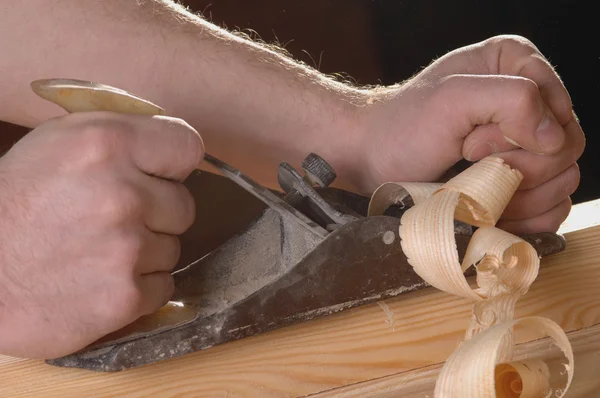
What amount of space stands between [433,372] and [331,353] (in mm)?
158

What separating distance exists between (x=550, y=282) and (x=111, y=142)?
29.0 inches

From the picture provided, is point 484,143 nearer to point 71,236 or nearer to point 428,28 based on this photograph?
point 71,236

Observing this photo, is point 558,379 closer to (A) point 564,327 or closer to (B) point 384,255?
(A) point 564,327

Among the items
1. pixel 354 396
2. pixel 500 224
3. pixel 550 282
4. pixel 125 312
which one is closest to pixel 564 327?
pixel 550 282

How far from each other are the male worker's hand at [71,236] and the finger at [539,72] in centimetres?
65

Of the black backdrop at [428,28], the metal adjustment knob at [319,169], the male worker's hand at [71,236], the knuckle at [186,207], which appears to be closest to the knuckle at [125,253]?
the male worker's hand at [71,236]

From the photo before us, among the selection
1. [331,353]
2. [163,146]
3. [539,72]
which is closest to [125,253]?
[163,146]

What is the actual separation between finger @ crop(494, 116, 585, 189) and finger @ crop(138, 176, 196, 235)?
54 centimetres

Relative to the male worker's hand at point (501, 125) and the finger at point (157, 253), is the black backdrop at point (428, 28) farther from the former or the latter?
the finger at point (157, 253)

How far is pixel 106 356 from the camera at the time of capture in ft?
3.63

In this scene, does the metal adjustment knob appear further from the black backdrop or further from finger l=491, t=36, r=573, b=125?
the black backdrop

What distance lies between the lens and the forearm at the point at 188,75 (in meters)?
1.46

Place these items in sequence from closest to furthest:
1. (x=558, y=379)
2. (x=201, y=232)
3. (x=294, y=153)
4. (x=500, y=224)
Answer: (x=558, y=379) < (x=500, y=224) < (x=294, y=153) < (x=201, y=232)

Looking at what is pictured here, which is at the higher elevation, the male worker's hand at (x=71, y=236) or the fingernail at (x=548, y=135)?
the fingernail at (x=548, y=135)
